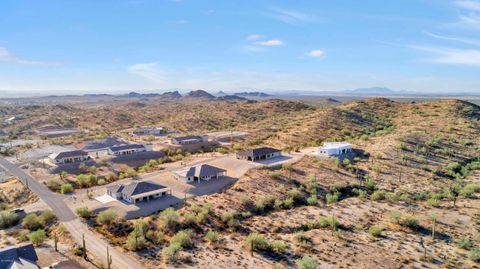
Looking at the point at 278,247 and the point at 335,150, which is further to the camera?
the point at 335,150

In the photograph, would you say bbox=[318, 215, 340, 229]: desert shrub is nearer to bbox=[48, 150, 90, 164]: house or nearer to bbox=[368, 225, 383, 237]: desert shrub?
bbox=[368, 225, 383, 237]: desert shrub

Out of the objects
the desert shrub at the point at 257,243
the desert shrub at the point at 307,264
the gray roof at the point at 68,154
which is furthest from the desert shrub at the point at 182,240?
the gray roof at the point at 68,154

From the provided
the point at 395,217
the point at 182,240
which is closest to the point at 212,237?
the point at 182,240

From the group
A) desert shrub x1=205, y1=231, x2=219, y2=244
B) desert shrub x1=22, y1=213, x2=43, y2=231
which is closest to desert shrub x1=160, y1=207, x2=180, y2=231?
desert shrub x1=205, y1=231, x2=219, y2=244

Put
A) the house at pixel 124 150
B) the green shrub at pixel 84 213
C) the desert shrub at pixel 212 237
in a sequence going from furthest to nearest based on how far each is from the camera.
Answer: the house at pixel 124 150 < the green shrub at pixel 84 213 < the desert shrub at pixel 212 237

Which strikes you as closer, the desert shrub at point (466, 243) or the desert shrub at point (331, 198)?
the desert shrub at point (466, 243)

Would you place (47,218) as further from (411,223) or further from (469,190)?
(469,190)

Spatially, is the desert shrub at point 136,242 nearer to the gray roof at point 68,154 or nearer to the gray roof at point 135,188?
the gray roof at point 135,188
